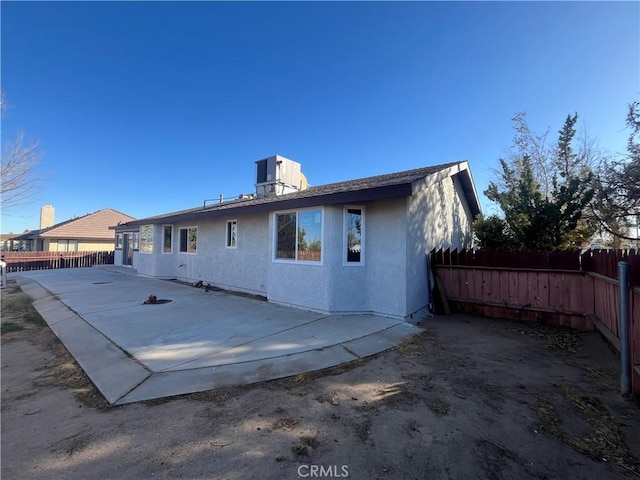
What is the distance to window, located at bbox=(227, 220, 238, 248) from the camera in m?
10.9

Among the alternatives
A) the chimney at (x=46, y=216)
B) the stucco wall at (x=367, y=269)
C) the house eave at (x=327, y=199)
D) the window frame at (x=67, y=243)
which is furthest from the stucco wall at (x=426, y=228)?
the chimney at (x=46, y=216)

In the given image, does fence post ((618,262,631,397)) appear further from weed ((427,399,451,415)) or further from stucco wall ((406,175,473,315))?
stucco wall ((406,175,473,315))

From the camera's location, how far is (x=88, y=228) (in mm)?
31438

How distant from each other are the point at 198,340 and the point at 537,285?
7.75 m

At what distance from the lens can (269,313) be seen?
23.9ft

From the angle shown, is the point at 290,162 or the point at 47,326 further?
→ the point at 290,162

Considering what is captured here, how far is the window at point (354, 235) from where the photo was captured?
7188 millimetres

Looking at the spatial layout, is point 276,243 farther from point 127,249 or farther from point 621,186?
point 127,249

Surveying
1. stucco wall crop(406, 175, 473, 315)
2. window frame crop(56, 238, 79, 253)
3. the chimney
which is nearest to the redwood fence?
stucco wall crop(406, 175, 473, 315)

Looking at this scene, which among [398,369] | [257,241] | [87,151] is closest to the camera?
[398,369]

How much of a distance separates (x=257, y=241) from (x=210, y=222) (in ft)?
11.3

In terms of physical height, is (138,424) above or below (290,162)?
below

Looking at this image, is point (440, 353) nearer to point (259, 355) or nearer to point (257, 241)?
point (259, 355)

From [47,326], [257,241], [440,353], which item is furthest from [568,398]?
[47,326]
